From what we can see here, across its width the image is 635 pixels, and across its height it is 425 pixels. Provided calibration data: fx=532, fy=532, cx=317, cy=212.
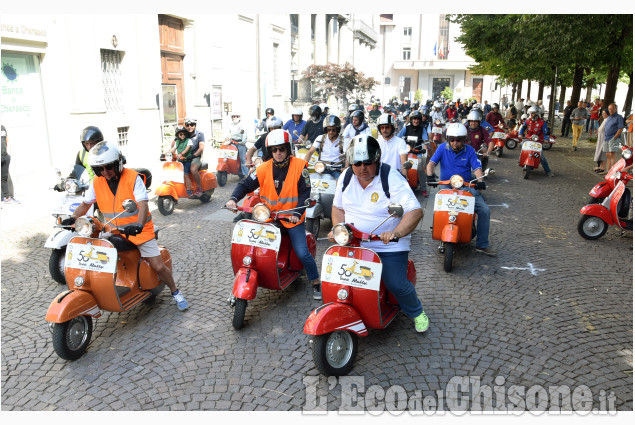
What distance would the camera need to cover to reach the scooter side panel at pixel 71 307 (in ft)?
14.4

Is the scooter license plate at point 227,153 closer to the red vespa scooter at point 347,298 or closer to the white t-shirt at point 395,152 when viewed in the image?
the white t-shirt at point 395,152

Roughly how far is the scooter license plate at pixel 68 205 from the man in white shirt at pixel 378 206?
12.9ft

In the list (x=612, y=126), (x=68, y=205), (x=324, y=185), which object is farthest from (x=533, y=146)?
(x=68, y=205)

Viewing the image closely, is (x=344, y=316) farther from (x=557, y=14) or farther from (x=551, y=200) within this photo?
(x=557, y=14)

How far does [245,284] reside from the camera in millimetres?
5078

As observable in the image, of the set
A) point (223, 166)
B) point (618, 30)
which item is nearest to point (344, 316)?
point (223, 166)

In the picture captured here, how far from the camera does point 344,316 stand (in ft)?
13.9

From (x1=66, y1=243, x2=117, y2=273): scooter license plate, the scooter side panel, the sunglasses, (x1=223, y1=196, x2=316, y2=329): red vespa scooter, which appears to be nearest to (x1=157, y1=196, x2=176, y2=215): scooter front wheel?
(x1=223, y1=196, x2=316, y2=329): red vespa scooter

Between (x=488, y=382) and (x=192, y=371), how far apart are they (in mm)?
2389

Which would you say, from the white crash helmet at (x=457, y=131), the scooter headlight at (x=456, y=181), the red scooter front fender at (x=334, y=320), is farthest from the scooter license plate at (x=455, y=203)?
the red scooter front fender at (x=334, y=320)

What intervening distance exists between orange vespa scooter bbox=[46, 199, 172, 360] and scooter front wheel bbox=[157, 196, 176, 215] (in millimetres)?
4821

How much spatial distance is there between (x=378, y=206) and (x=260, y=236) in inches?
56.4

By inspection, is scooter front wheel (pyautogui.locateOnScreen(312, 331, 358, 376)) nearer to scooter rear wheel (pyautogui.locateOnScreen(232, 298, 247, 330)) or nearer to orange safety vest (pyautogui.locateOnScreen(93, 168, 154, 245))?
scooter rear wheel (pyautogui.locateOnScreen(232, 298, 247, 330))

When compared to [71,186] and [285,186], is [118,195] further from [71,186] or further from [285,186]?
[71,186]
